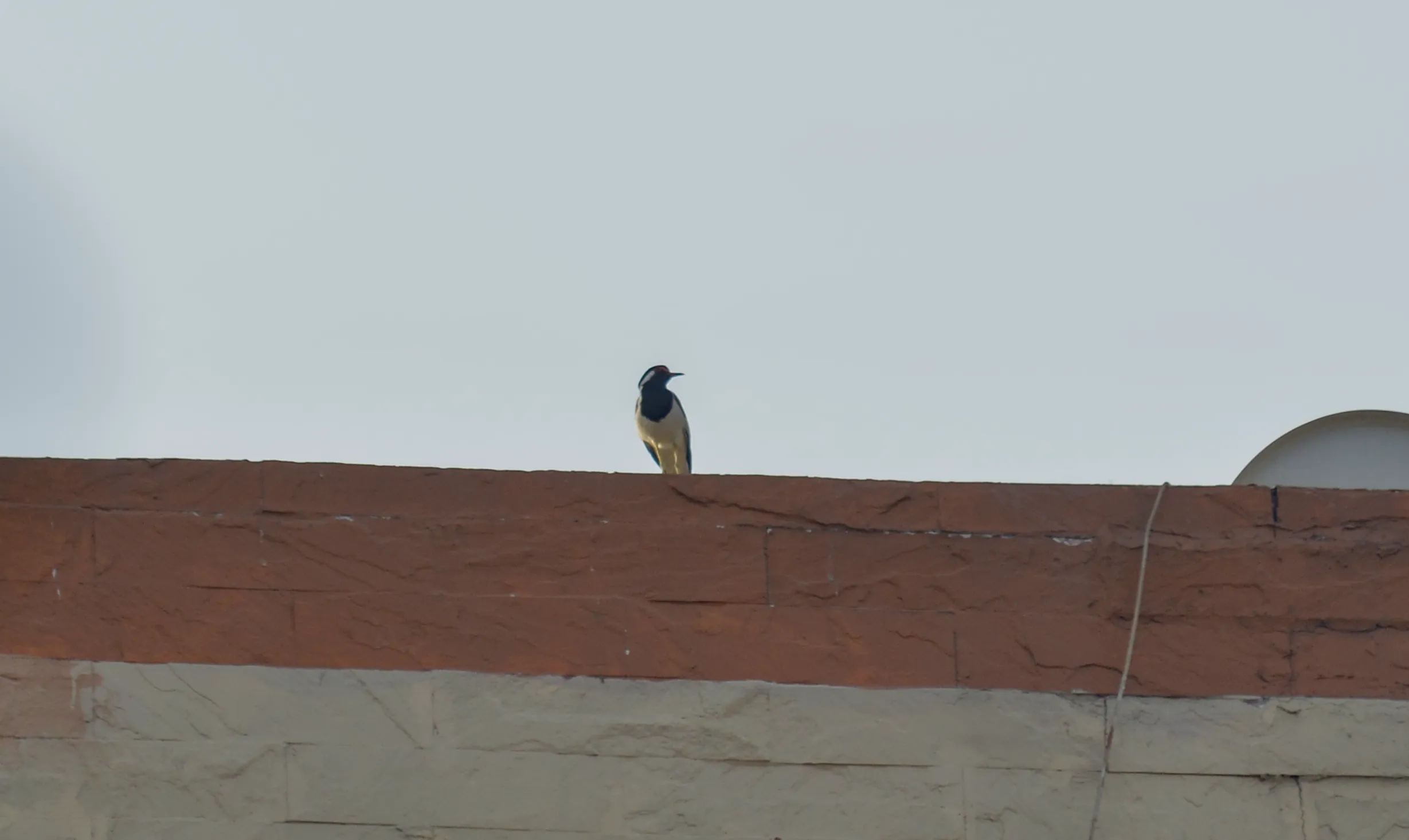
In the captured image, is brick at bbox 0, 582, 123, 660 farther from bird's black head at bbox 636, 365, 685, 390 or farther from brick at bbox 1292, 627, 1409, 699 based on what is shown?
bird's black head at bbox 636, 365, 685, 390

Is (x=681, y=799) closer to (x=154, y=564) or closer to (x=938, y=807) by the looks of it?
(x=938, y=807)

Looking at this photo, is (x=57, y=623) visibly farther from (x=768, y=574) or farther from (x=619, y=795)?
(x=768, y=574)

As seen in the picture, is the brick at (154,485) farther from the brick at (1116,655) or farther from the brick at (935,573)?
the brick at (1116,655)

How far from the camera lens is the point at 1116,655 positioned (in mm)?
3186

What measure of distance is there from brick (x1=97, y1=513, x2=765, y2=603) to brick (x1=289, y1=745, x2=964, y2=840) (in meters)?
0.36

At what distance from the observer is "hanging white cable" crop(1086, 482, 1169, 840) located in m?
3.08

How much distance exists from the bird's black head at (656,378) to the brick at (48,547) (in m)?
4.20

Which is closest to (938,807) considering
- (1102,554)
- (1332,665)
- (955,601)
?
(955,601)

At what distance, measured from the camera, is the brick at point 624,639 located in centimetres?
316

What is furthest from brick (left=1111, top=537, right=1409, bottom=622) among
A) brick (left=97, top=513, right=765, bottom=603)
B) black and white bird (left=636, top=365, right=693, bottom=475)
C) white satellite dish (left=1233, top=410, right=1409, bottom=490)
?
black and white bird (left=636, top=365, right=693, bottom=475)

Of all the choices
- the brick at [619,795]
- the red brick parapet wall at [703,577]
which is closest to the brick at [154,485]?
the red brick parapet wall at [703,577]

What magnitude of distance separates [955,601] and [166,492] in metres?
1.76

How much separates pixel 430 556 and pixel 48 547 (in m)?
0.85

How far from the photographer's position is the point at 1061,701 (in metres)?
3.15
